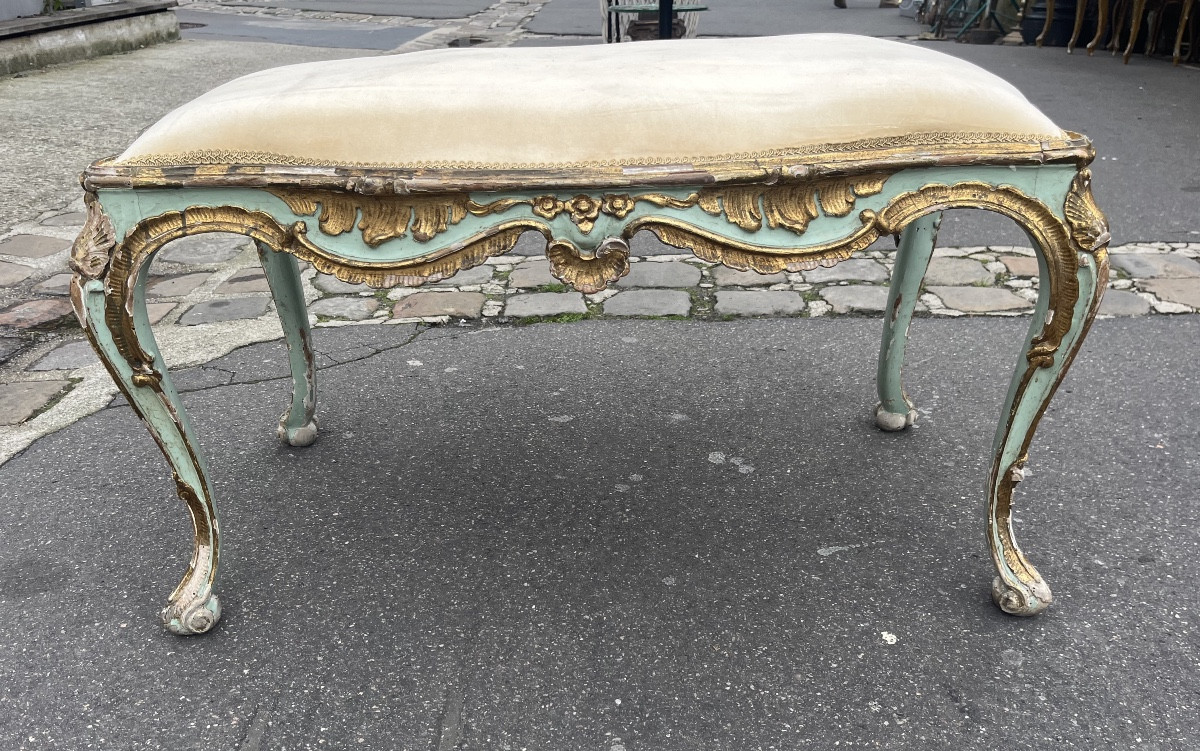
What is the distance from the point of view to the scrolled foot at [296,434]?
225 centimetres

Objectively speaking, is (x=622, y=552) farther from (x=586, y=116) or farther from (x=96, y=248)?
(x=96, y=248)

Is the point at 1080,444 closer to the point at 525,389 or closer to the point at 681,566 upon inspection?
the point at 681,566

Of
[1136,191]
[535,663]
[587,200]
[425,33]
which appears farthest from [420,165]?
[425,33]

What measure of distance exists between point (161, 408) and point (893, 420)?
1613 millimetres

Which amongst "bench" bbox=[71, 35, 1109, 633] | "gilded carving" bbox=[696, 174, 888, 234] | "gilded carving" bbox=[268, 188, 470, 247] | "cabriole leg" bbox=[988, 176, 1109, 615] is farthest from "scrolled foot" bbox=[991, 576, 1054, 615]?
"gilded carving" bbox=[268, 188, 470, 247]

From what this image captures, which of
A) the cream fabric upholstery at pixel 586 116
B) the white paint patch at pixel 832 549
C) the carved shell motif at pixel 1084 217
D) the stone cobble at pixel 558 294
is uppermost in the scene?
the cream fabric upholstery at pixel 586 116

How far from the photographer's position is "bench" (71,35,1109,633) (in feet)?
4.51

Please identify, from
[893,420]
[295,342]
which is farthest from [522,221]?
[893,420]

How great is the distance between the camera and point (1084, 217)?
1413 mm

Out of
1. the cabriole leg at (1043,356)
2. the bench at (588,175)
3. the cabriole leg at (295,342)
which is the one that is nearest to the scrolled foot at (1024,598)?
the cabriole leg at (1043,356)

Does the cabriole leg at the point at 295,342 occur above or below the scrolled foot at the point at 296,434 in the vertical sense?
above

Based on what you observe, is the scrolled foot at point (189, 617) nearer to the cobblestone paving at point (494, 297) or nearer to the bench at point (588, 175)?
the bench at point (588, 175)

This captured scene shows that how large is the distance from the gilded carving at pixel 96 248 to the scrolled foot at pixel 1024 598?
1.60 m

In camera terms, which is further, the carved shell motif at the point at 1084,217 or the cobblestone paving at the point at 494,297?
the cobblestone paving at the point at 494,297
